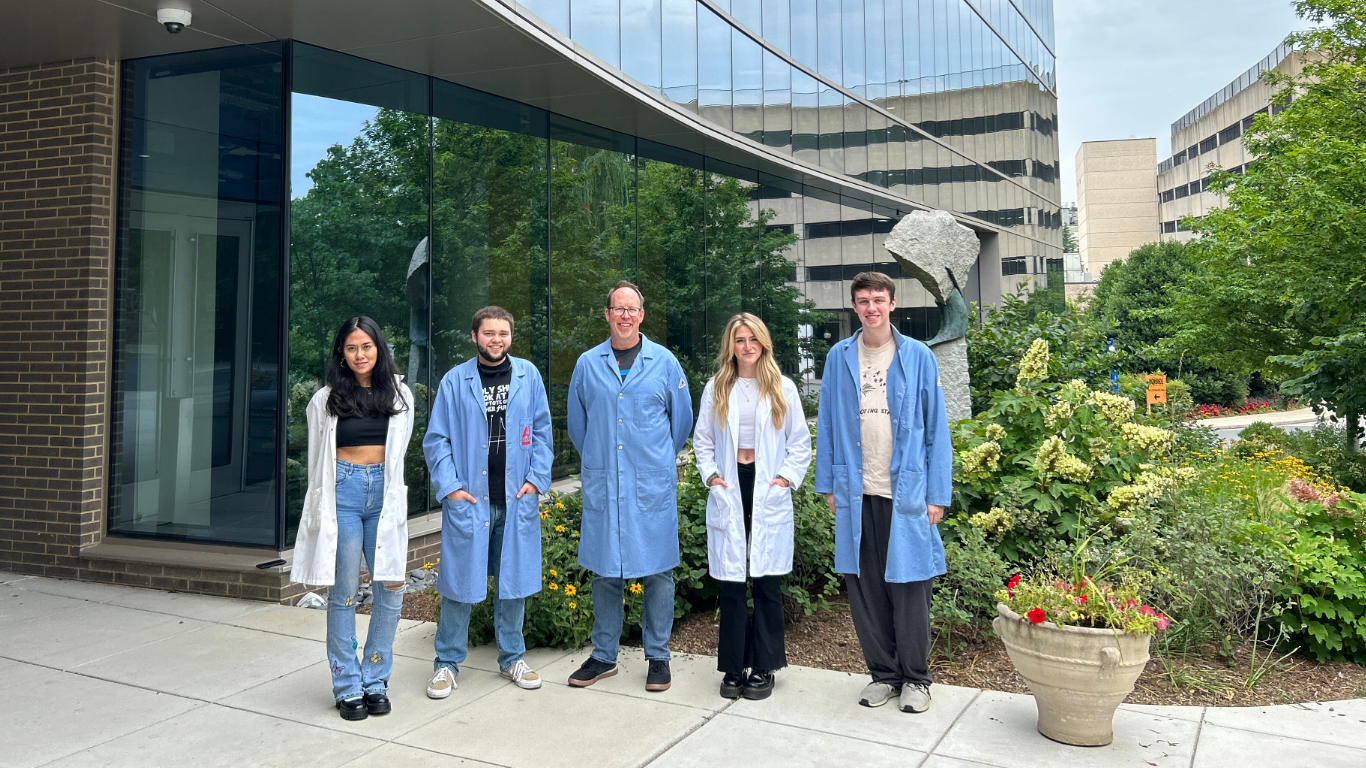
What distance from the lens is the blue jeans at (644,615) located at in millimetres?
4809

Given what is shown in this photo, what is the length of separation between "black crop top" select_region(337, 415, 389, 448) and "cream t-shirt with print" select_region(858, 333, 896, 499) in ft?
7.71

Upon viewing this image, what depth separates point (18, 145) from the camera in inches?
290

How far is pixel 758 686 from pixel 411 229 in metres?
5.31

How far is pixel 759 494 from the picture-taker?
4.61 m

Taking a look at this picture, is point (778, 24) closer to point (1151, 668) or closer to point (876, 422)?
point (876, 422)

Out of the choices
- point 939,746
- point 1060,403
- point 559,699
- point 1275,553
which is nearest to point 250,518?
point 559,699

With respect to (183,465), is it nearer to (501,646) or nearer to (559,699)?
(501,646)

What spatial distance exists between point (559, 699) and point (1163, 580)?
329 cm

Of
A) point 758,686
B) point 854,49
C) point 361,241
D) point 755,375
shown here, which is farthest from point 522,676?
point 854,49

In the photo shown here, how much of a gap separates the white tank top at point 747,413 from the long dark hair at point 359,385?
166cm

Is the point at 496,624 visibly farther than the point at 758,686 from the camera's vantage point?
Yes

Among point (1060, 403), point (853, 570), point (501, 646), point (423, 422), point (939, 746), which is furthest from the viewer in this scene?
point (423, 422)

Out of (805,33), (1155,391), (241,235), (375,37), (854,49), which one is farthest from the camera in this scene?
(854,49)

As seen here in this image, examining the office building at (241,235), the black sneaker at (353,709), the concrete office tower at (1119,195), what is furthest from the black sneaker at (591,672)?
the concrete office tower at (1119,195)
